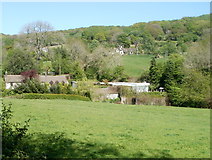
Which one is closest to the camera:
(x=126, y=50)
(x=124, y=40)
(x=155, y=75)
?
(x=155, y=75)

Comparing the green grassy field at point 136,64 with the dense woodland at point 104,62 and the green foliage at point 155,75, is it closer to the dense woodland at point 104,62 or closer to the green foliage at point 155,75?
the dense woodland at point 104,62

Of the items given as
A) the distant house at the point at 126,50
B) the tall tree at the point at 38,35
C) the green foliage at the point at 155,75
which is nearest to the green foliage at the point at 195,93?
the green foliage at the point at 155,75

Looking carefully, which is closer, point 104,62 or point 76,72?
point 76,72

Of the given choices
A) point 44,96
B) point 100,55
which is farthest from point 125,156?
point 100,55

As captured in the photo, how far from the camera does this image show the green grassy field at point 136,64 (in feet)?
202

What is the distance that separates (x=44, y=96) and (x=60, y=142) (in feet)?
69.3

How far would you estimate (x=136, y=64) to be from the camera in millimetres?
69812

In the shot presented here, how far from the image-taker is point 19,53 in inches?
1908

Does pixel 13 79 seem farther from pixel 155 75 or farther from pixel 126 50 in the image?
pixel 126 50

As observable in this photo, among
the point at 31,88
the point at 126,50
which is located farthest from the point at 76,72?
the point at 126,50

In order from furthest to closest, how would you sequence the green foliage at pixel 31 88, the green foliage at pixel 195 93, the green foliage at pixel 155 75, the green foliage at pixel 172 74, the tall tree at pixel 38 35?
1. the tall tree at pixel 38 35
2. the green foliage at pixel 155 75
3. the green foliage at pixel 172 74
4. the green foliage at pixel 31 88
5. the green foliage at pixel 195 93

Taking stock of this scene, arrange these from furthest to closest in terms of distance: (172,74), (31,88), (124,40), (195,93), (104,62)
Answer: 1. (124,40)
2. (104,62)
3. (172,74)
4. (31,88)
5. (195,93)

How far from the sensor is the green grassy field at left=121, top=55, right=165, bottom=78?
61.5 m

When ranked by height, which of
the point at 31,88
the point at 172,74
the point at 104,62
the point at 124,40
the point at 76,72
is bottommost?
the point at 31,88
